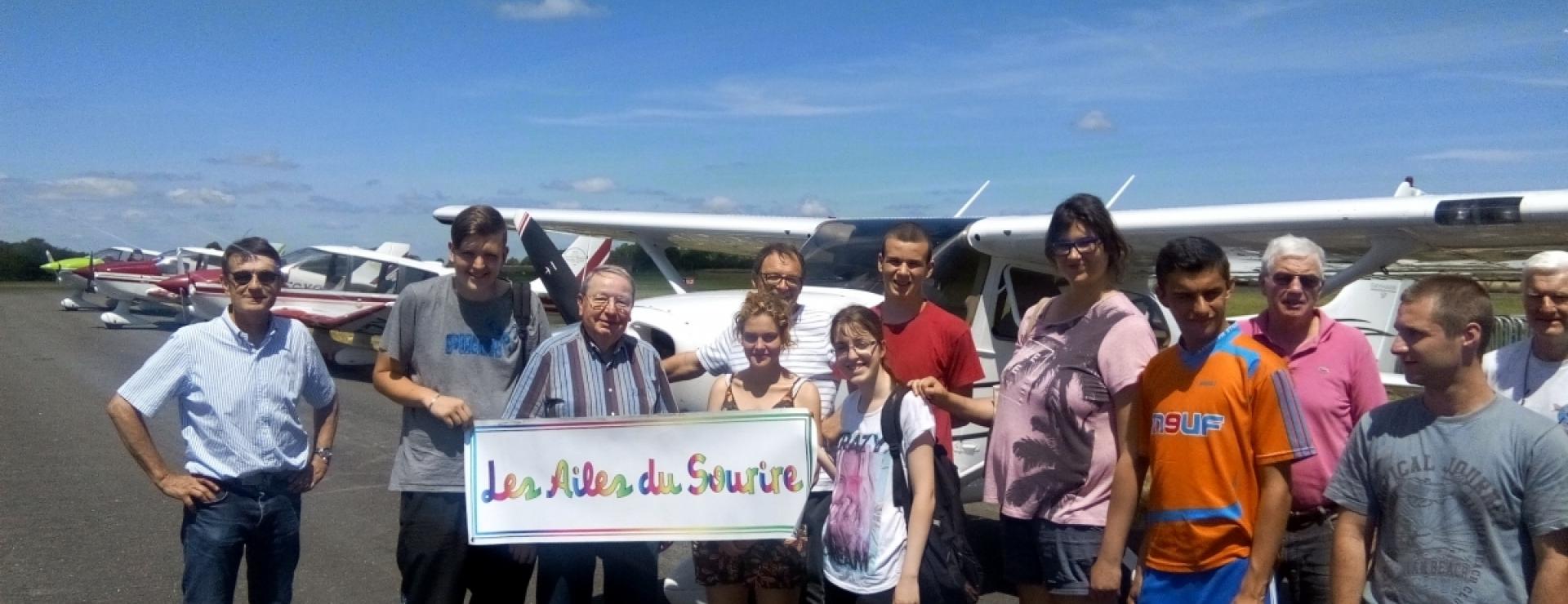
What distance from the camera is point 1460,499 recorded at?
2117 mm

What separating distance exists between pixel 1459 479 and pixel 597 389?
205 cm

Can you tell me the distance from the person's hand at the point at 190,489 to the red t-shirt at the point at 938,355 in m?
1.88

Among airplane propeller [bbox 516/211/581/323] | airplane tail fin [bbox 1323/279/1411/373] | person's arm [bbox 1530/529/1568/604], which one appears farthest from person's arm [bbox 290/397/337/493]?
airplane tail fin [bbox 1323/279/1411/373]

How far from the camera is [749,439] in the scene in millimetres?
2943

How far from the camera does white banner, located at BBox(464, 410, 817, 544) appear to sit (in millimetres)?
2924

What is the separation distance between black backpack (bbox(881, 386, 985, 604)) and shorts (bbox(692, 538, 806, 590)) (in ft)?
1.30

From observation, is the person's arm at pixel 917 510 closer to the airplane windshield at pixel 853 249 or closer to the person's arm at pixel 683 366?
the person's arm at pixel 683 366

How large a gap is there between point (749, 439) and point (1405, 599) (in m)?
1.57

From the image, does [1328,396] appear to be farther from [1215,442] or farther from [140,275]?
[140,275]

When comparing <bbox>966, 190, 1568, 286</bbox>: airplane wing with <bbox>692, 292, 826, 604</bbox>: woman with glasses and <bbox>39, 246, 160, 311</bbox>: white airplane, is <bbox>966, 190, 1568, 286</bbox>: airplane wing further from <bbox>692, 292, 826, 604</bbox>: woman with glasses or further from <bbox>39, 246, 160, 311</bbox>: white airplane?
<bbox>39, 246, 160, 311</bbox>: white airplane

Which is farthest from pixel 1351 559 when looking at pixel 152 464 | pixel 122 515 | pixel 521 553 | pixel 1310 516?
pixel 122 515

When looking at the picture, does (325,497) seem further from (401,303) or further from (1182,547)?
(1182,547)

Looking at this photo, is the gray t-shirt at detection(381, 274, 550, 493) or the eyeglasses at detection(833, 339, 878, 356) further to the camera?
the gray t-shirt at detection(381, 274, 550, 493)

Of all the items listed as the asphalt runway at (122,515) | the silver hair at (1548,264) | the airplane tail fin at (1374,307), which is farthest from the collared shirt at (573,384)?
the airplane tail fin at (1374,307)
